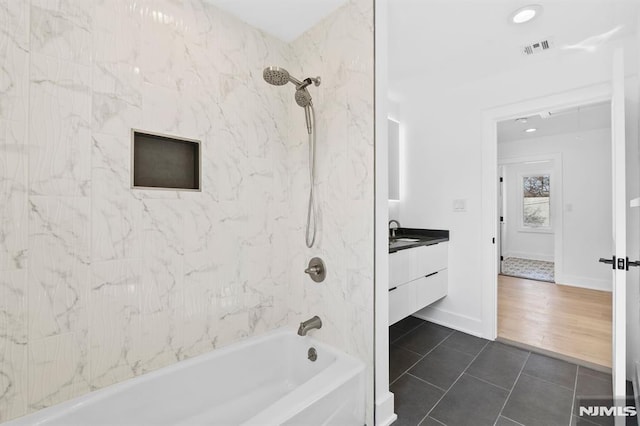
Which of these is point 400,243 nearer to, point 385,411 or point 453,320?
point 453,320

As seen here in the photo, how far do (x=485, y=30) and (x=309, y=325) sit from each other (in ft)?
7.75

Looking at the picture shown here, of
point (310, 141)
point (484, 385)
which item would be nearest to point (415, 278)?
point (484, 385)

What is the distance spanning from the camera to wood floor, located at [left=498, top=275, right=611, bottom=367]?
2.35 meters

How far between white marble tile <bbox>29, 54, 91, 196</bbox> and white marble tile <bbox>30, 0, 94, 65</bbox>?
43mm

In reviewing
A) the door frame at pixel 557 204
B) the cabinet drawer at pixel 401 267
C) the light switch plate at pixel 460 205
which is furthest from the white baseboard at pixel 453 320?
the door frame at pixel 557 204

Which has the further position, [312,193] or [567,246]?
[567,246]

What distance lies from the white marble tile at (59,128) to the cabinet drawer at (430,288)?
7.92 ft

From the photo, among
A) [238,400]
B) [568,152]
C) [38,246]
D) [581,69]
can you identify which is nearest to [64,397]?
[38,246]

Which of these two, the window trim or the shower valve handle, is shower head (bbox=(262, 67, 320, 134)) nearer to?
the shower valve handle

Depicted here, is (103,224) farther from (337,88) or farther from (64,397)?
(337,88)

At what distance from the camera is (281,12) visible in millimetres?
1705

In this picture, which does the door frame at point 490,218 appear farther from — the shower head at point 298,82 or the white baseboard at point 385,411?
the shower head at point 298,82

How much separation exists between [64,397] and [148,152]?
1151 millimetres

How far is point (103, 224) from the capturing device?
126cm
